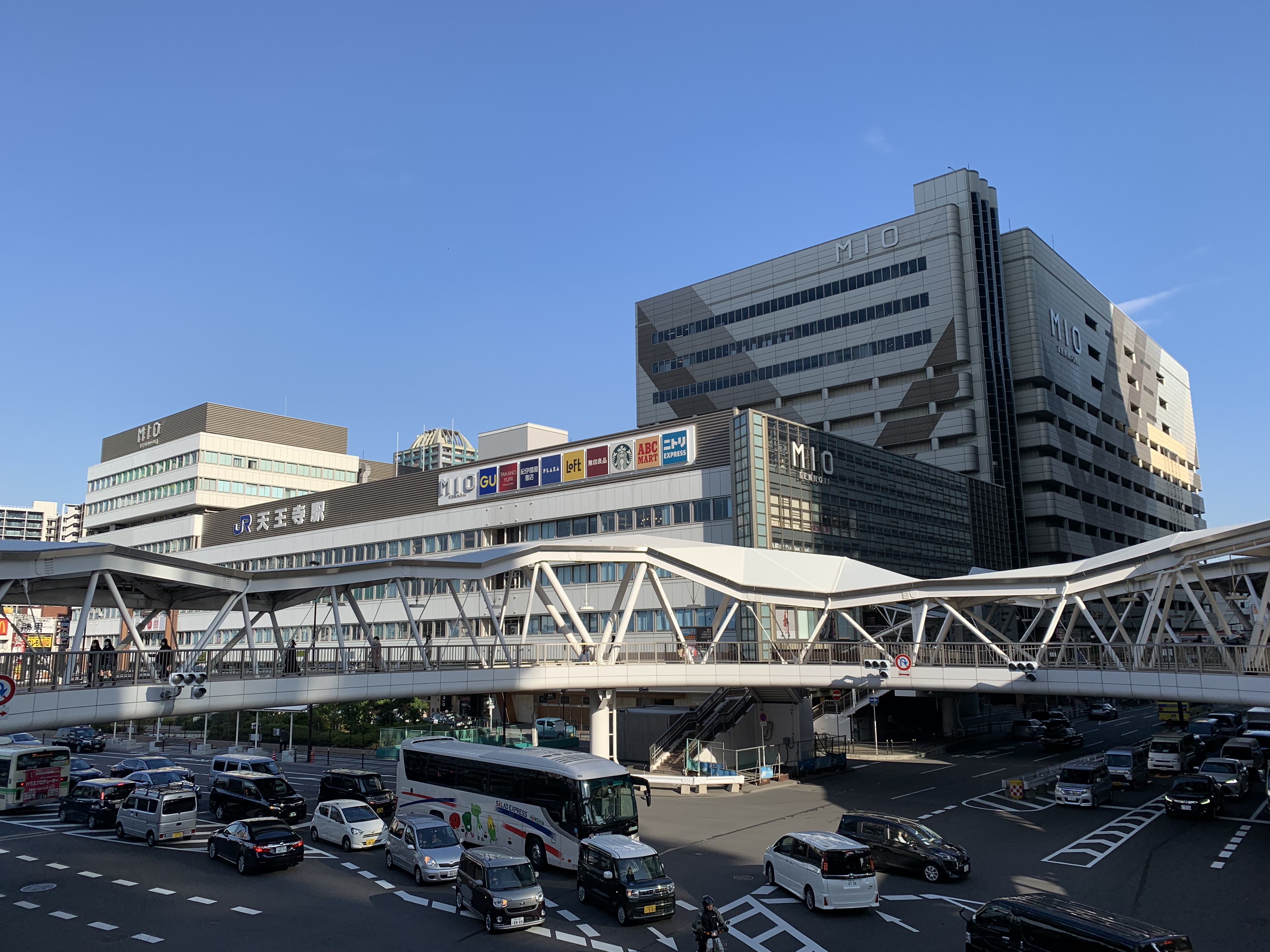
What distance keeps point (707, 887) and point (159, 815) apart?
63.5 feet

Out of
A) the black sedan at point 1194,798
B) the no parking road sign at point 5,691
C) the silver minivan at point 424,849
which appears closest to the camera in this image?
the no parking road sign at point 5,691

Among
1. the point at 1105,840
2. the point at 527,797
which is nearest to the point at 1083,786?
the point at 1105,840

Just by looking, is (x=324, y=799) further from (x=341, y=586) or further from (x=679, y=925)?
(x=679, y=925)

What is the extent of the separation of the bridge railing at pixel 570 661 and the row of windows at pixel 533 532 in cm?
1294

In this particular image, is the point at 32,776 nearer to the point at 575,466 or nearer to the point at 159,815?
the point at 159,815

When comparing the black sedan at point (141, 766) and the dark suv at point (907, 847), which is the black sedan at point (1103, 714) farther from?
the black sedan at point (141, 766)

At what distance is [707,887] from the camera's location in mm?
24641

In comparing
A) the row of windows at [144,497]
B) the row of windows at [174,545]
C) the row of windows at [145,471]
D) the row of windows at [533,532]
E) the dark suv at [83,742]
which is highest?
the row of windows at [145,471]

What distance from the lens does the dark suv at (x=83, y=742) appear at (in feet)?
219

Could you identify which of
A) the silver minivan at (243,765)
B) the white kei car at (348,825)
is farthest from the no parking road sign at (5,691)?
the silver minivan at (243,765)

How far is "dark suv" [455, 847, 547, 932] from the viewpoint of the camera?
20.6 meters

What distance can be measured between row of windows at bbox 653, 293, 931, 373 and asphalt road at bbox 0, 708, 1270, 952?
6755 centimetres

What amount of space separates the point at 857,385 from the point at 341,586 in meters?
74.0

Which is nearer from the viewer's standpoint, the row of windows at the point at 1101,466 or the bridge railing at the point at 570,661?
the bridge railing at the point at 570,661
